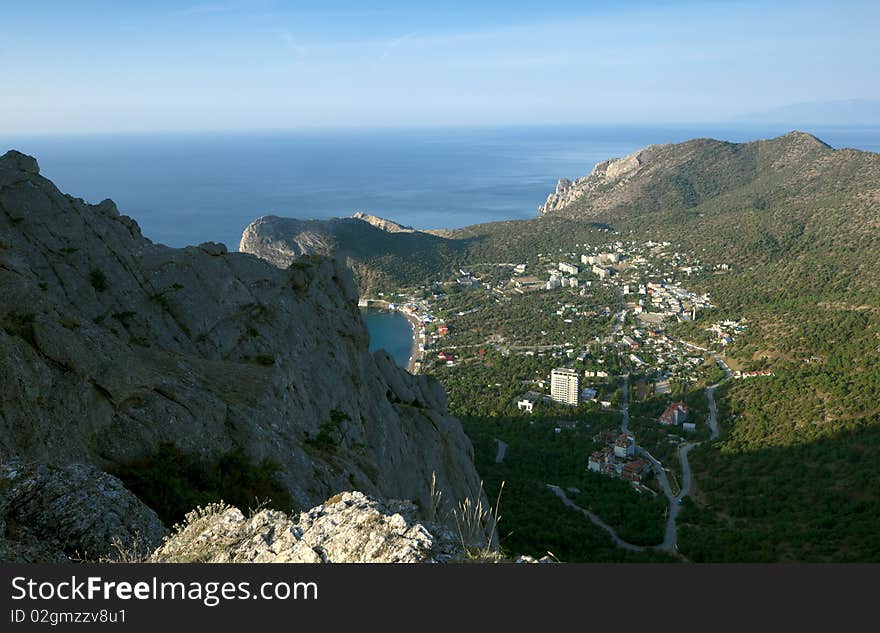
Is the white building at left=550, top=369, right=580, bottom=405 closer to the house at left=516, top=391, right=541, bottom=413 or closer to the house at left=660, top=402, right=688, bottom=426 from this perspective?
the house at left=516, top=391, right=541, bottom=413

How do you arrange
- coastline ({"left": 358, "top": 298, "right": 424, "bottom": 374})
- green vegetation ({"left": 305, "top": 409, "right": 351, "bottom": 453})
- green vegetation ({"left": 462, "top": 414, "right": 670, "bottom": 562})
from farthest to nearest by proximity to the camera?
coastline ({"left": 358, "top": 298, "right": 424, "bottom": 374}), green vegetation ({"left": 462, "top": 414, "right": 670, "bottom": 562}), green vegetation ({"left": 305, "top": 409, "right": 351, "bottom": 453})

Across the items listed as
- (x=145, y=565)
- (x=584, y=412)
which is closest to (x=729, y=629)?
(x=145, y=565)

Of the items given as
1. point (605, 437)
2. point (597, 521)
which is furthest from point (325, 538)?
point (605, 437)

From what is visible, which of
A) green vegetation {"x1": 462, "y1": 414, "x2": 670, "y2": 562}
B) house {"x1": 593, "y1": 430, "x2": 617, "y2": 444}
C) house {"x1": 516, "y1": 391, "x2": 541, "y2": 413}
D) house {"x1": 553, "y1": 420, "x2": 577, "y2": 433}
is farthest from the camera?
house {"x1": 516, "y1": 391, "x2": 541, "y2": 413}

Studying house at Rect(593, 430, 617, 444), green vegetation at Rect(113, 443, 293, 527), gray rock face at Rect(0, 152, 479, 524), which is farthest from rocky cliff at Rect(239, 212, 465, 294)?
green vegetation at Rect(113, 443, 293, 527)

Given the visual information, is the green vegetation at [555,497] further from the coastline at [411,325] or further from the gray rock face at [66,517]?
the coastline at [411,325]

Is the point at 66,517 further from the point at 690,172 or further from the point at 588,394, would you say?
the point at 690,172

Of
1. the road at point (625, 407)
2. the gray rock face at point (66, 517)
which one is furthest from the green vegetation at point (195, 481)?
the road at point (625, 407)
